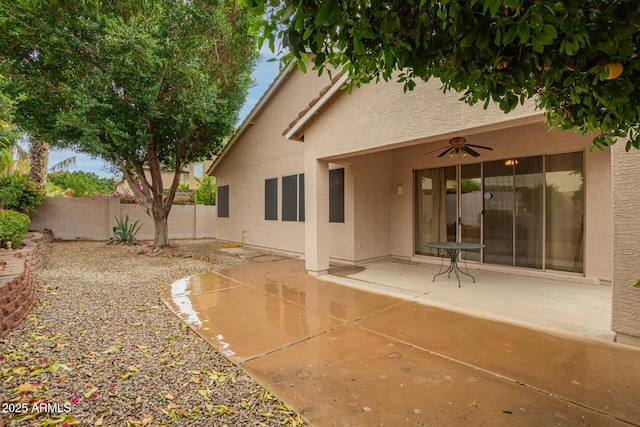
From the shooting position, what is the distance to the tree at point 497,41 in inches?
56.0

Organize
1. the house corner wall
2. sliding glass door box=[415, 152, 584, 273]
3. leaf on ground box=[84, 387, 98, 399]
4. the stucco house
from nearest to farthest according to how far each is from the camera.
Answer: leaf on ground box=[84, 387, 98, 399] → the stucco house → the house corner wall → sliding glass door box=[415, 152, 584, 273]

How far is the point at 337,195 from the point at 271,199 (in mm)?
3504

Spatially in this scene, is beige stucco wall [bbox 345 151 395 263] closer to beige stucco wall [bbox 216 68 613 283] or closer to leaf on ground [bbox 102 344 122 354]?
beige stucco wall [bbox 216 68 613 283]

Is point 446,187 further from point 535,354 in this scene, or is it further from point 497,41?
point 497,41

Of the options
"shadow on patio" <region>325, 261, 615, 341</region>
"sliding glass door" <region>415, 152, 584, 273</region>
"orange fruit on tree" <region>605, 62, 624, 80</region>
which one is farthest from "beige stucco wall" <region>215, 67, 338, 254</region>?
"orange fruit on tree" <region>605, 62, 624, 80</region>

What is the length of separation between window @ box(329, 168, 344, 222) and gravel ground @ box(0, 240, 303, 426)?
5.28 m

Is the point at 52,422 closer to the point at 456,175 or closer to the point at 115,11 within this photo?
the point at 456,175

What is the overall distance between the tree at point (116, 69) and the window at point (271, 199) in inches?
109

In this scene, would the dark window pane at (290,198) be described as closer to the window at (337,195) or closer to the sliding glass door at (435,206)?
the window at (337,195)

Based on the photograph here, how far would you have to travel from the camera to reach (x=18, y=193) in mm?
11297

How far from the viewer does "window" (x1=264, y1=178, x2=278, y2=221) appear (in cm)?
1155

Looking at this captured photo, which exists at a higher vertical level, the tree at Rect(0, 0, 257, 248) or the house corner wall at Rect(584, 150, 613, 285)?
the tree at Rect(0, 0, 257, 248)

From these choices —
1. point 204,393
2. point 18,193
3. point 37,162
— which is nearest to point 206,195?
point 37,162

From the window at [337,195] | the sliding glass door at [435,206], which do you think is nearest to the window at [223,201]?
the window at [337,195]
